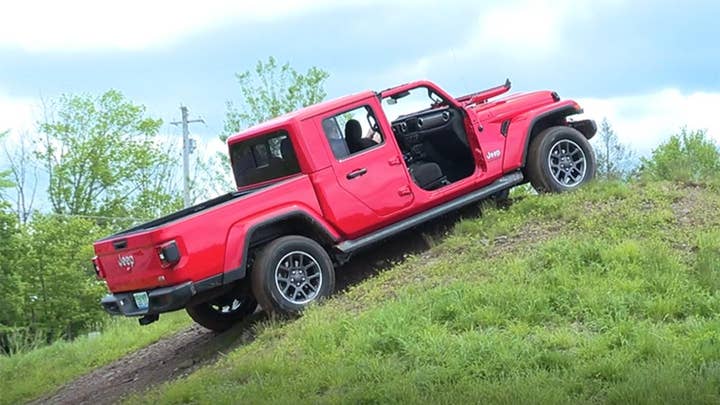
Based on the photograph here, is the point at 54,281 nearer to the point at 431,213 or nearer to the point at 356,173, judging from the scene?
the point at 431,213

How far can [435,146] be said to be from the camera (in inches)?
411

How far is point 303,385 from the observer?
20.3ft

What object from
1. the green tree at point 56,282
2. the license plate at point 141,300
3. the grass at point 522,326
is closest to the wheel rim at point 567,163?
the grass at point 522,326

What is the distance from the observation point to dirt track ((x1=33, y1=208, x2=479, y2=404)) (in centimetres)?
866

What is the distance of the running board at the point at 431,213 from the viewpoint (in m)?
9.12

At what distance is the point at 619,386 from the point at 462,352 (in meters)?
1.36

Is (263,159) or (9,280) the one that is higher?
(263,159)

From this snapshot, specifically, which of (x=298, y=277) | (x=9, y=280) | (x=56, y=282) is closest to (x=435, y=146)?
(x=298, y=277)

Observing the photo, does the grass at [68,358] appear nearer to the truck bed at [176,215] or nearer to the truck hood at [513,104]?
the truck bed at [176,215]

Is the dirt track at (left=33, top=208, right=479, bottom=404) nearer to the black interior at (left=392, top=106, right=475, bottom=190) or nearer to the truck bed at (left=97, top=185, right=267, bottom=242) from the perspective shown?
the black interior at (left=392, top=106, right=475, bottom=190)

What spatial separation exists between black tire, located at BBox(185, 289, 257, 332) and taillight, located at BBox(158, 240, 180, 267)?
186 cm

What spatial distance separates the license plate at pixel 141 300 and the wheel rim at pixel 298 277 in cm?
131

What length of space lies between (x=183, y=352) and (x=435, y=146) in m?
4.05

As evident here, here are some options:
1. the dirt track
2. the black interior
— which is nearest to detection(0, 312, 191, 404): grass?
the dirt track
